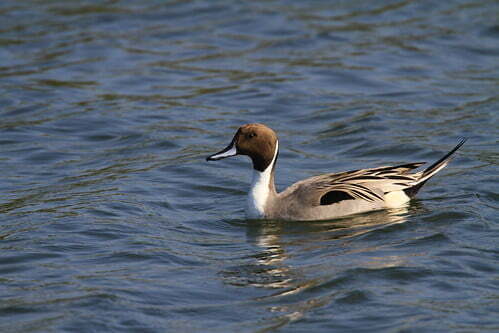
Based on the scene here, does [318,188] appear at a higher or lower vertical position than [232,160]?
higher

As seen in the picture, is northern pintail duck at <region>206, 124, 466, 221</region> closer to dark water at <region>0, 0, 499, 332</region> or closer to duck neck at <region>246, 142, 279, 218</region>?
duck neck at <region>246, 142, 279, 218</region>

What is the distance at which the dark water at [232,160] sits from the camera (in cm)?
726

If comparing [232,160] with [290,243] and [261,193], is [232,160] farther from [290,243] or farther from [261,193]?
[290,243]

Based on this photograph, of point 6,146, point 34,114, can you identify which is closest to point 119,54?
point 34,114

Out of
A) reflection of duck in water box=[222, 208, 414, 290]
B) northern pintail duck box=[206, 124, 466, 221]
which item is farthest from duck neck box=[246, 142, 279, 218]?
reflection of duck in water box=[222, 208, 414, 290]

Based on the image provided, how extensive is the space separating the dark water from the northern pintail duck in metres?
0.15

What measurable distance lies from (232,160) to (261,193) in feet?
7.44

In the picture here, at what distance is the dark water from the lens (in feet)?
23.8

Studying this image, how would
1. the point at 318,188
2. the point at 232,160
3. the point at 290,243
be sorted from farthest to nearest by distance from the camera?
the point at 232,160
the point at 318,188
the point at 290,243

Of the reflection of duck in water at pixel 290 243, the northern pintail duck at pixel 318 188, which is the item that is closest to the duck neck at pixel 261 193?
the northern pintail duck at pixel 318 188

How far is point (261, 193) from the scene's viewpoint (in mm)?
9617

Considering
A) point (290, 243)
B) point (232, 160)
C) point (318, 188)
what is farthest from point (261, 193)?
point (232, 160)

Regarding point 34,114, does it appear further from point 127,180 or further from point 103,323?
point 103,323

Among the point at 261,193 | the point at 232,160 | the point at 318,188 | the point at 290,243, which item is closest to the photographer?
the point at 290,243
